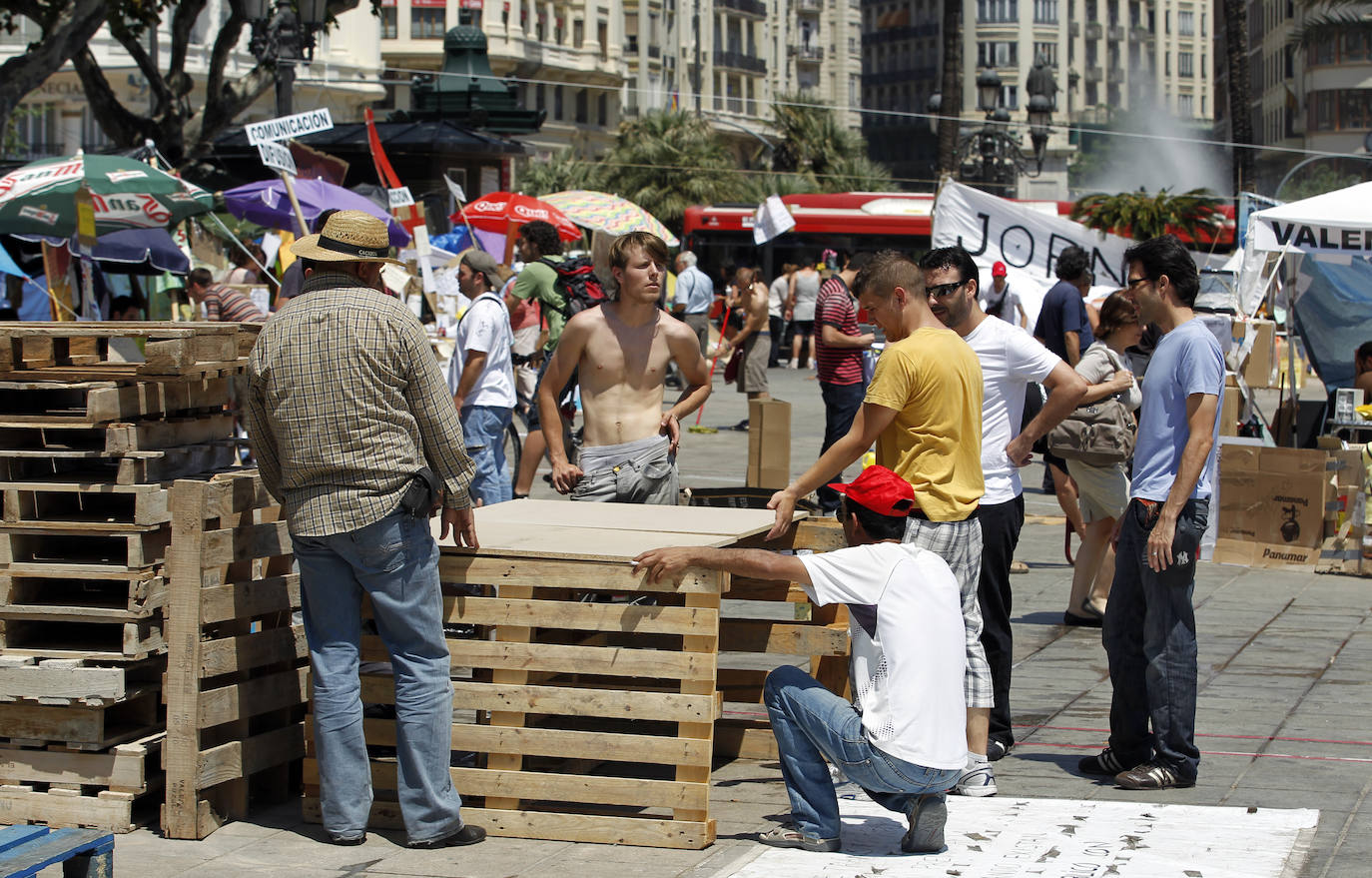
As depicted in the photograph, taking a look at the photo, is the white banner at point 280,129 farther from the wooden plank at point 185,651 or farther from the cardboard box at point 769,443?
the wooden plank at point 185,651

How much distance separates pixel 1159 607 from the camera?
5.54m

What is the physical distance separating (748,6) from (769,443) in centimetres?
9504

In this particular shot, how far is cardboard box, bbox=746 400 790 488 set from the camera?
8367 millimetres

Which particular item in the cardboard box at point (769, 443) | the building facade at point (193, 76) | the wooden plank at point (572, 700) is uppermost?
the building facade at point (193, 76)

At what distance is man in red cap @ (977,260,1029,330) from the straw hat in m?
10.2

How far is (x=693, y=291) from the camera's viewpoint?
65.9ft

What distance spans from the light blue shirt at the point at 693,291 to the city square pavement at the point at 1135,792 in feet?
33.0

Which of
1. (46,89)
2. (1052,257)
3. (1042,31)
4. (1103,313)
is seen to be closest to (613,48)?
(46,89)

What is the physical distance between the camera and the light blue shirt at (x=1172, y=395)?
551 centimetres

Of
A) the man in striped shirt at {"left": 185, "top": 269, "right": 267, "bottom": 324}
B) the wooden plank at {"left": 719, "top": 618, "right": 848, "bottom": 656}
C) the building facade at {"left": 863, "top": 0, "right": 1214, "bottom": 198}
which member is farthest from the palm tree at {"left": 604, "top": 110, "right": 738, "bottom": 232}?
the wooden plank at {"left": 719, "top": 618, "right": 848, "bottom": 656}

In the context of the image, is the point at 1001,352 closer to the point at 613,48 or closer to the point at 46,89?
the point at 46,89

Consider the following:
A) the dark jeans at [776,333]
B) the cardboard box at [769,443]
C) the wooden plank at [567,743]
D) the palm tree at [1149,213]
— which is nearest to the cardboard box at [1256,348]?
the palm tree at [1149,213]

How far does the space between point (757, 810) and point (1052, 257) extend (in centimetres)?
1140

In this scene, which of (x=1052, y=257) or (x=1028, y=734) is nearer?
(x=1028, y=734)
